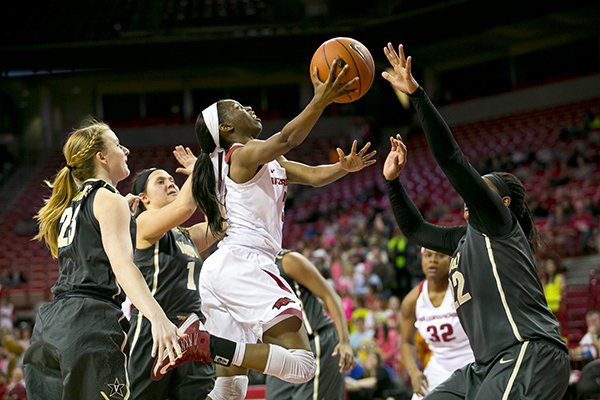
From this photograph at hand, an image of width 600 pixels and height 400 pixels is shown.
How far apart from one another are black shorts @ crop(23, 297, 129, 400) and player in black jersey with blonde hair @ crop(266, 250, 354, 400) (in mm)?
2072

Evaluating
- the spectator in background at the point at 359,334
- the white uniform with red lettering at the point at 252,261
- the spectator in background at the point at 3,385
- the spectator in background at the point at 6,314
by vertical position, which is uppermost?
the white uniform with red lettering at the point at 252,261

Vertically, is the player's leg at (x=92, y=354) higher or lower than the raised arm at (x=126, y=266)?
lower

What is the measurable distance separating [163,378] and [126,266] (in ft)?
4.86

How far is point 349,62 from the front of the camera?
4.81m

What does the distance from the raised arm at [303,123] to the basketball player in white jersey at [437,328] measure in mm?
2011

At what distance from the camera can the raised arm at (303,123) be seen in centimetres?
449

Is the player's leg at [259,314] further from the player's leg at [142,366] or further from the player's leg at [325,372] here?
the player's leg at [325,372]

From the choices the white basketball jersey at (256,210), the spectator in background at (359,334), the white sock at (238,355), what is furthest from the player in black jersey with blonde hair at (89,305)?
the spectator in background at (359,334)

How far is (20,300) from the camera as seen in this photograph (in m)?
17.9

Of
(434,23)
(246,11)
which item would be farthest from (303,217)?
(246,11)

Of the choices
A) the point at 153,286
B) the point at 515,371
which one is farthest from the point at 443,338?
the point at 515,371

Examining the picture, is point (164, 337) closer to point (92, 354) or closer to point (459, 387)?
point (92, 354)

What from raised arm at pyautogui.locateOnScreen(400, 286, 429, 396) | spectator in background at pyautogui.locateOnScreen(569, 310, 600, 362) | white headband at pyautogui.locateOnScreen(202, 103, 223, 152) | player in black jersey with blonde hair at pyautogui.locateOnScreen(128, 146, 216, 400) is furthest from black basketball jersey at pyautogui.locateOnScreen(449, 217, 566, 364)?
spectator in background at pyautogui.locateOnScreen(569, 310, 600, 362)

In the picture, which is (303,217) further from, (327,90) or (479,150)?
(327,90)
